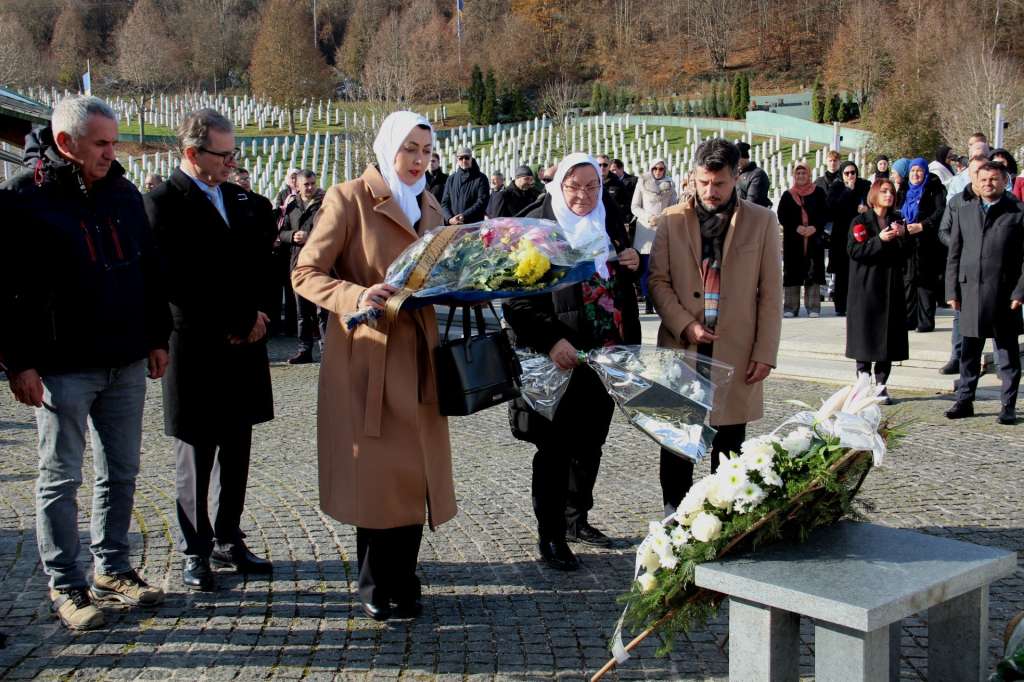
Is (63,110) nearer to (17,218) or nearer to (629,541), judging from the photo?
(17,218)

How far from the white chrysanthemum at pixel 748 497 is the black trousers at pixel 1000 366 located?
578 cm

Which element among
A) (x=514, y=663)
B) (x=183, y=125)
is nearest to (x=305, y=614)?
(x=514, y=663)

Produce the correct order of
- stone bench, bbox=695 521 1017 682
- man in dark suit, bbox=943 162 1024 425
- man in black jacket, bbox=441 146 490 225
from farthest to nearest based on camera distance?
man in black jacket, bbox=441 146 490 225, man in dark suit, bbox=943 162 1024 425, stone bench, bbox=695 521 1017 682

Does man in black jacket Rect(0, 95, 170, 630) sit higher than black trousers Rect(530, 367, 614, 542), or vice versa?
man in black jacket Rect(0, 95, 170, 630)

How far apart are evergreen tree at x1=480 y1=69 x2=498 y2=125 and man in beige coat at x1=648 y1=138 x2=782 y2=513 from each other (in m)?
58.4

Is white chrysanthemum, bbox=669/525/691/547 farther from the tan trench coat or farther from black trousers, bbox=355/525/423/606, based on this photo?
the tan trench coat

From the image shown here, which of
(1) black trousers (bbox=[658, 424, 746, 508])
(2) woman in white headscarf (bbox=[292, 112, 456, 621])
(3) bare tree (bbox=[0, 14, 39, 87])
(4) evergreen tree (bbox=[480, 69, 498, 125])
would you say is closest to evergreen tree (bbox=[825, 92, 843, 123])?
(4) evergreen tree (bbox=[480, 69, 498, 125])

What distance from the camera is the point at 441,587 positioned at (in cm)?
506

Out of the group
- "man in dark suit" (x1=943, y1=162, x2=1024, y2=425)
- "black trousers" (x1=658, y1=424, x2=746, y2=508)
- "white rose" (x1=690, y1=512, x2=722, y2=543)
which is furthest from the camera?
"man in dark suit" (x1=943, y1=162, x2=1024, y2=425)

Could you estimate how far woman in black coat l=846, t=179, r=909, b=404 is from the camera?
9086mm

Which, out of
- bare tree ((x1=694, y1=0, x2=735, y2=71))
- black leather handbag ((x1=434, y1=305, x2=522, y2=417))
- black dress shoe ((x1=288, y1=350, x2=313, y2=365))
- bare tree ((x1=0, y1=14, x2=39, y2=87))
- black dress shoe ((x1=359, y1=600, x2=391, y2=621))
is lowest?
black dress shoe ((x1=288, y1=350, x2=313, y2=365))

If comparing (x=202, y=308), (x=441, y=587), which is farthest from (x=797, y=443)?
(x=202, y=308)

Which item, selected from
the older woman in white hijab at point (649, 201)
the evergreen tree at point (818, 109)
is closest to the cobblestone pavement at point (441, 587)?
the older woman in white hijab at point (649, 201)

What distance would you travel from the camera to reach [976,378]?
28.9 feet
